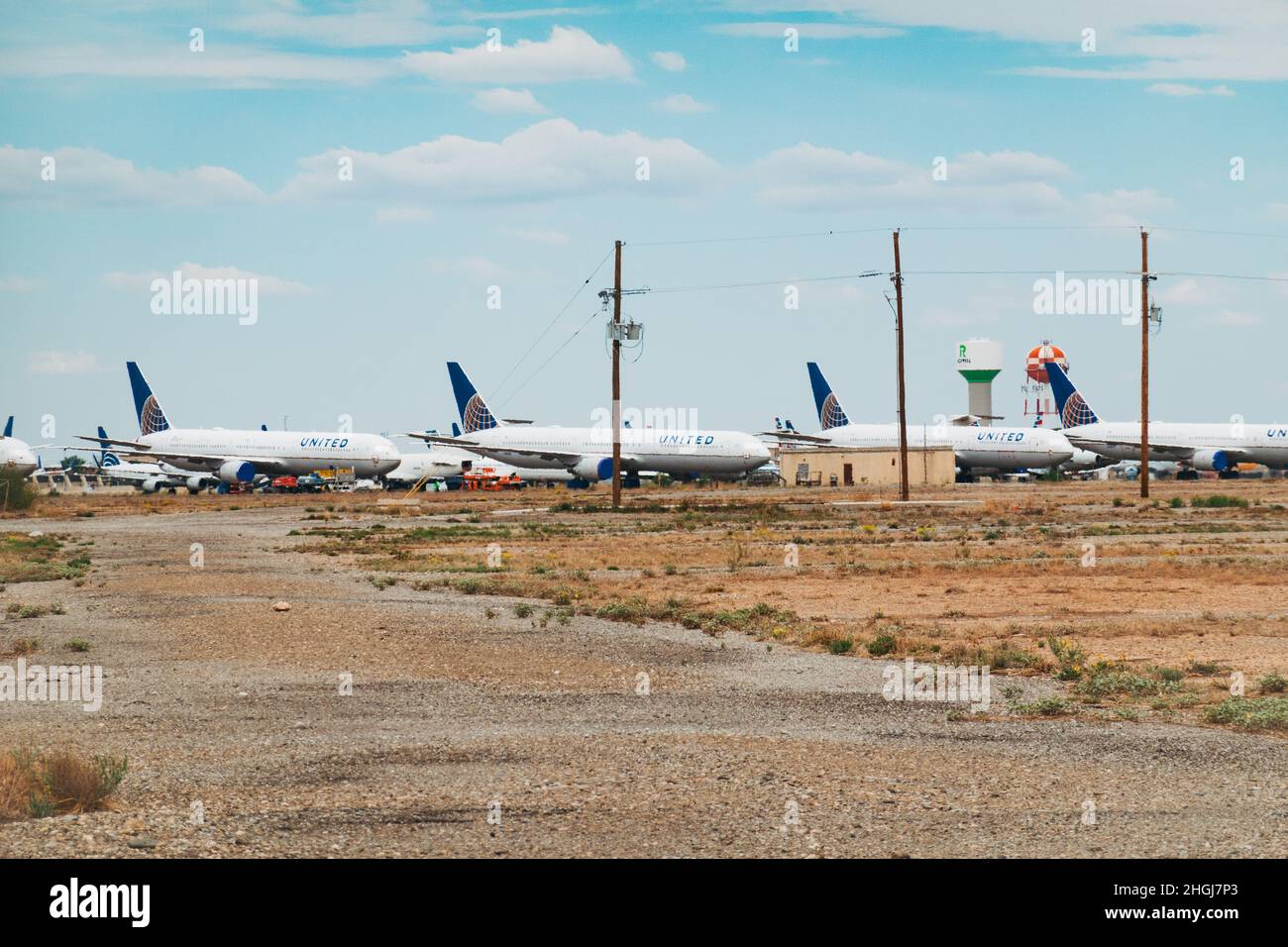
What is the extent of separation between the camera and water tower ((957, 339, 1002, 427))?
143 metres

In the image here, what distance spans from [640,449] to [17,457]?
109ft

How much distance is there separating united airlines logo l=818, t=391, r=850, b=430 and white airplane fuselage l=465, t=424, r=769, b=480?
19.2 metres

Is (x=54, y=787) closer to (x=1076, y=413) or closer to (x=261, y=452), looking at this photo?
(x=261, y=452)

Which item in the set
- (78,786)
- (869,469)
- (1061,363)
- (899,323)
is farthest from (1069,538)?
(1061,363)

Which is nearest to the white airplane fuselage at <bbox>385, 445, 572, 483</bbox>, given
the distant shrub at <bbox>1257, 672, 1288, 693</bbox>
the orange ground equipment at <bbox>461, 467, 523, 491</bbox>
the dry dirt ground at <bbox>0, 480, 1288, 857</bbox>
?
the orange ground equipment at <bbox>461, 467, 523, 491</bbox>

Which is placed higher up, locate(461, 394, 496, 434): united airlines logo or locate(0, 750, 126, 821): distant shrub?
locate(461, 394, 496, 434): united airlines logo

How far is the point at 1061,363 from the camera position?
143750mm

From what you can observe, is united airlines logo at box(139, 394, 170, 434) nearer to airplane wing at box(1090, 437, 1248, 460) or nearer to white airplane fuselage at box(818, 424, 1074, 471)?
white airplane fuselage at box(818, 424, 1074, 471)

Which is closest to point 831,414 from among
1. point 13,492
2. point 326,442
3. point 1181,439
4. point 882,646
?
point 1181,439

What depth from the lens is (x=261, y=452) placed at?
3971 inches

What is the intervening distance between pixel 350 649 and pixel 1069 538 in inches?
991

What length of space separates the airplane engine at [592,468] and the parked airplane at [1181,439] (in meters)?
32.4
